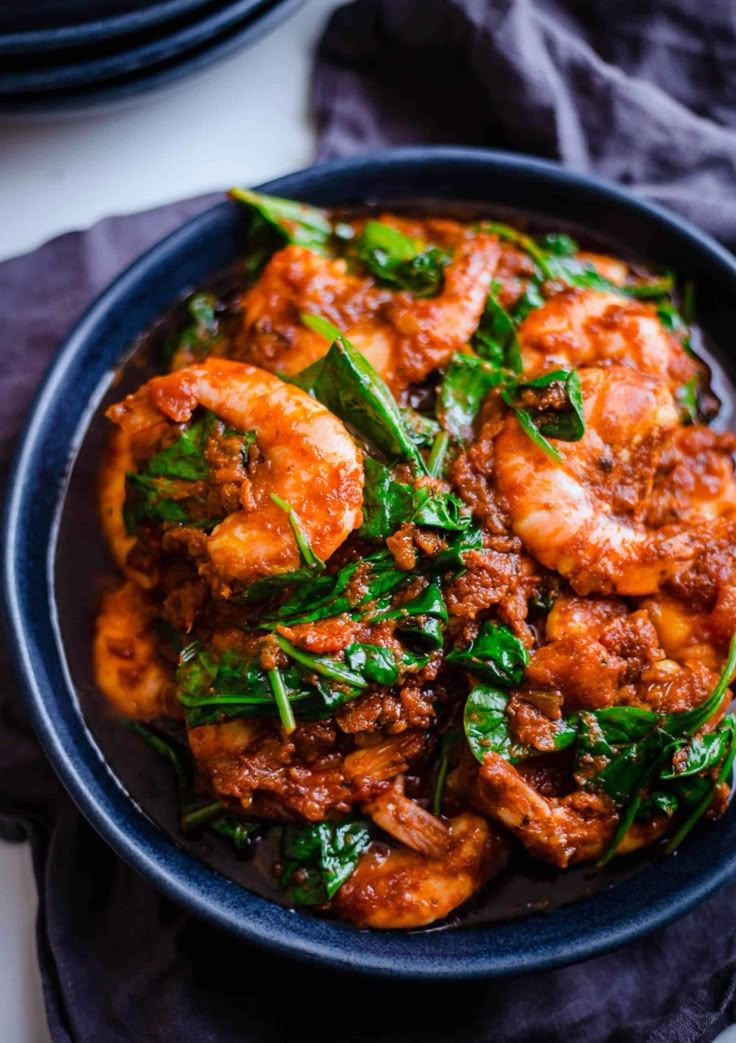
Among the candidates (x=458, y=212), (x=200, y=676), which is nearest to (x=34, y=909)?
(x=200, y=676)

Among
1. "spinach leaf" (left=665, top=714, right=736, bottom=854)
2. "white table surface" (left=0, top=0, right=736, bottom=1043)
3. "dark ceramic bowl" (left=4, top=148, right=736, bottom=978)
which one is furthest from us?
"white table surface" (left=0, top=0, right=736, bottom=1043)

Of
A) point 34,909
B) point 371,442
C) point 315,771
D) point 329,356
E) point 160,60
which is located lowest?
point 34,909

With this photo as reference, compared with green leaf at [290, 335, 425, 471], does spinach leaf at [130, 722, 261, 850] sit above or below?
below

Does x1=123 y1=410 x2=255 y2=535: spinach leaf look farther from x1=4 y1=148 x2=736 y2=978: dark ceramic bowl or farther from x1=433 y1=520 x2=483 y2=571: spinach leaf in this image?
x1=433 y1=520 x2=483 y2=571: spinach leaf

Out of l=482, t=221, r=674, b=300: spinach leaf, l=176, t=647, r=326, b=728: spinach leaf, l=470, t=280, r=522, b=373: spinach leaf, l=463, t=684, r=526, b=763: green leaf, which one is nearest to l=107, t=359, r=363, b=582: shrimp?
l=176, t=647, r=326, b=728: spinach leaf

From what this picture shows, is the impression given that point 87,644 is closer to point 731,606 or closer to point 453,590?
point 453,590

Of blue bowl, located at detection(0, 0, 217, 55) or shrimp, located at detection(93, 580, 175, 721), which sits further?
blue bowl, located at detection(0, 0, 217, 55)

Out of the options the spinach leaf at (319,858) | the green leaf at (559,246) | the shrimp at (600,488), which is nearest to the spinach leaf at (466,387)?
the shrimp at (600,488)
